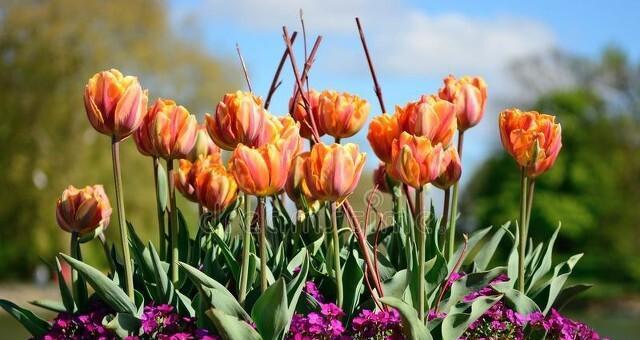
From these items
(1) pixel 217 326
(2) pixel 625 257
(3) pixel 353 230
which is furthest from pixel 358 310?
(2) pixel 625 257

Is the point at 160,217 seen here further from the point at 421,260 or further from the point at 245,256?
the point at 421,260

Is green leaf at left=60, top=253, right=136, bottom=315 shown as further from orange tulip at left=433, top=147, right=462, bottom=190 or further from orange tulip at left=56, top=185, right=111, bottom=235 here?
orange tulip at left=433, top=147, right=462, bottom=190

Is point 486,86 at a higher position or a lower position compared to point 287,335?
higher

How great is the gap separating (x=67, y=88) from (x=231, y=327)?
21.0 meters

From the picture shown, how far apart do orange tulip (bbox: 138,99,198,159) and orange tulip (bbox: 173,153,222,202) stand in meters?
0.26

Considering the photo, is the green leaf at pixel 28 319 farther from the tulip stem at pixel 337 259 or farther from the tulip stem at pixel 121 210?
the tulip stem at pixel 337 259

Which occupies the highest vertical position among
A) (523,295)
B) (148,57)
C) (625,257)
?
(148,57)

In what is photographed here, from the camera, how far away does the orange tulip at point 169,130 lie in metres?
2.88

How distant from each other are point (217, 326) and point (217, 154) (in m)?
1.03

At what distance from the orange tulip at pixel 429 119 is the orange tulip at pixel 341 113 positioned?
10.0 inches

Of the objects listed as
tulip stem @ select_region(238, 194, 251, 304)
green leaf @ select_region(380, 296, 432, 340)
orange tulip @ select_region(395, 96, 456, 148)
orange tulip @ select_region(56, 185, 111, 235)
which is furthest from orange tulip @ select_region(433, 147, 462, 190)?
orange tulip @ select_region(56, 185, 111, 235)

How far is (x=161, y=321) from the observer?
274cm

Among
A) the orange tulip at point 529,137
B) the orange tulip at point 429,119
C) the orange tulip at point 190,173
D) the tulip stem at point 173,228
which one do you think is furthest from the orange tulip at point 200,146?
the orange tulip at point 529,137

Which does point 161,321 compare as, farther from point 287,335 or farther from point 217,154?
point 217,154
